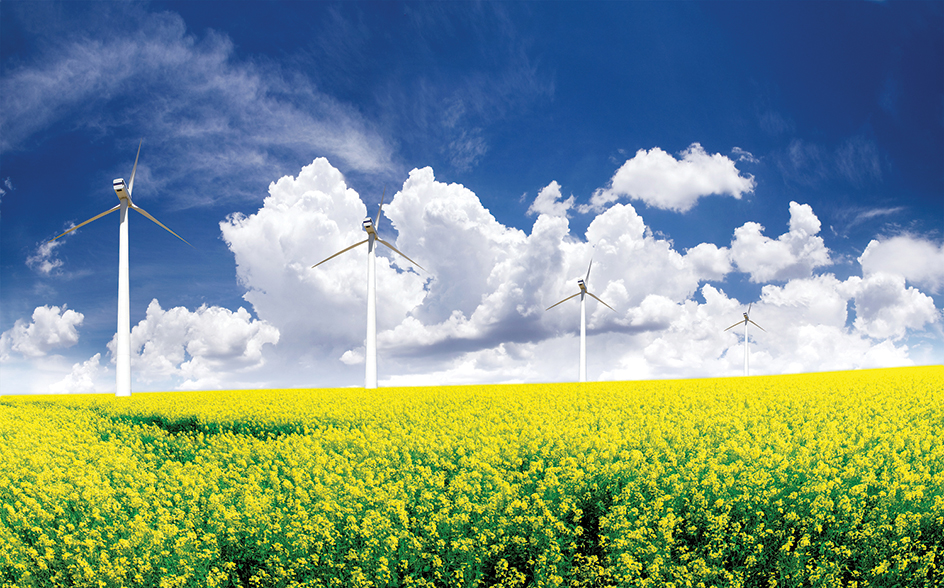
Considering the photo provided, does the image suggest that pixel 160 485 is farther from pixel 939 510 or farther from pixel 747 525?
pixel 939 510

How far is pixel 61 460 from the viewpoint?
13422 millimetres

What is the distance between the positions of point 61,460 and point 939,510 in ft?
60.9

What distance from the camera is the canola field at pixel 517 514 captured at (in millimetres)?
7762

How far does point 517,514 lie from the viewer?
8.17 m

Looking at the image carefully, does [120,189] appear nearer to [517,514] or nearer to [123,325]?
[123,325]

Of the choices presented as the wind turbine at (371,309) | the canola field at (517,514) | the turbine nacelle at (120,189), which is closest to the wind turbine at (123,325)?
the turbine nacelle at (120,189)

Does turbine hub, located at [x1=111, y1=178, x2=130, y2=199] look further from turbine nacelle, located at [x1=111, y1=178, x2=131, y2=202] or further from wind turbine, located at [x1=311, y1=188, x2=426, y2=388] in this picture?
wind turbine, located at [x1=311, y1=188, x2=426, y2=388]

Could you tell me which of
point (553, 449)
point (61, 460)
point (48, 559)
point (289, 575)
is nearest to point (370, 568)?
point (289, 575)

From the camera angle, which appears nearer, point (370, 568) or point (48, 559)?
point (370, 568)

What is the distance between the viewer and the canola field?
7.76 metres

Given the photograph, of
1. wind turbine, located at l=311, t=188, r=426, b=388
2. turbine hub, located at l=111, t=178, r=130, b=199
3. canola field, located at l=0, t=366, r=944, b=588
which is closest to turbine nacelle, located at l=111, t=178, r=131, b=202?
turbine hub, located at l=111, t=178, r=130, b=199

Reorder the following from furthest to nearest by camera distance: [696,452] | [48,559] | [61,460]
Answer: [61,460]
[696,452]
[48,559]

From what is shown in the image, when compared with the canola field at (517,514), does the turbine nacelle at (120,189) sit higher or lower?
Result: higher

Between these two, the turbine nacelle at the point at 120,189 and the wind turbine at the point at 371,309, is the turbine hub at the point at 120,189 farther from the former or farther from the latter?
the wind turbine at the point at 371,309
